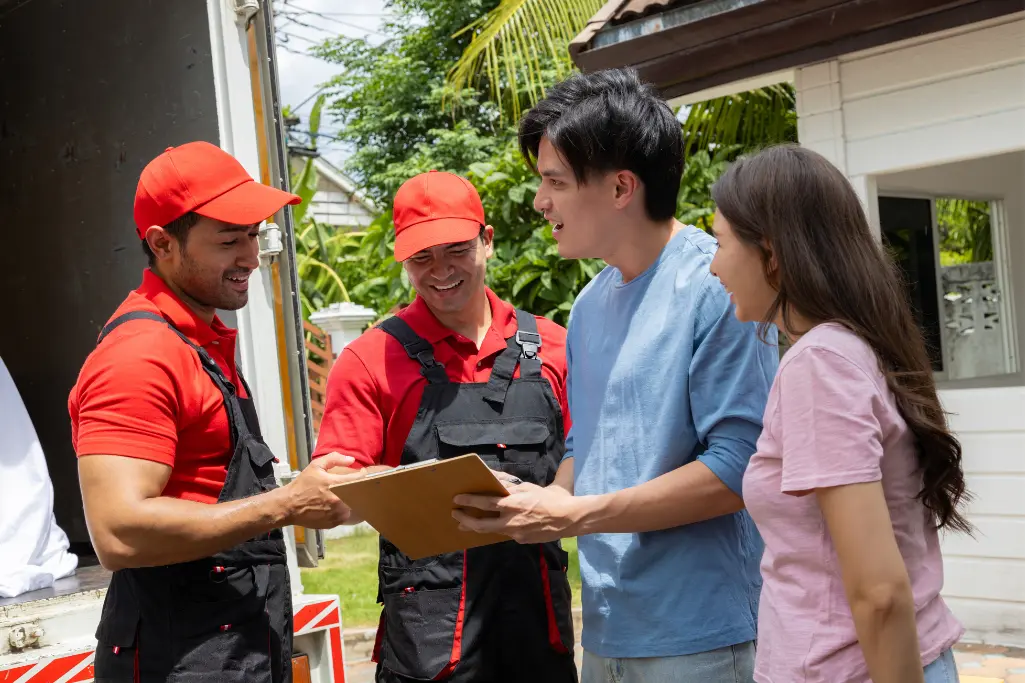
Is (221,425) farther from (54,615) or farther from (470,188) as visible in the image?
(54,615)

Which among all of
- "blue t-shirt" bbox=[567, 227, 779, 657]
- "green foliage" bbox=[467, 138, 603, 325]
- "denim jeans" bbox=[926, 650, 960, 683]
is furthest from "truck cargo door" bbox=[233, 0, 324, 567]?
"green foliage" bbox=[467, 138, 603, 325]

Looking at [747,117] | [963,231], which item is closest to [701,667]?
[963,231]

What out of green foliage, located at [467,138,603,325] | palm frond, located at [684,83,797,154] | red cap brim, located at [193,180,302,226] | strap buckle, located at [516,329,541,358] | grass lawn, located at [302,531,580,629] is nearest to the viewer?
red cap brim, located at [193,180,302,226]

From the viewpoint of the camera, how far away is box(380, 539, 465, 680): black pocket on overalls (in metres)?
2.45

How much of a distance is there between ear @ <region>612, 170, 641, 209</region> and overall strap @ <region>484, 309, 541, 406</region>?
2.44ft

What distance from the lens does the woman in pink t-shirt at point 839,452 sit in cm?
144

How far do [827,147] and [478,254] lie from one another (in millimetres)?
3425

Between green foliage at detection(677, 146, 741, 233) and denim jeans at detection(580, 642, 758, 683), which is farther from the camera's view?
green foliage at detection(677, 146, 741, 233)

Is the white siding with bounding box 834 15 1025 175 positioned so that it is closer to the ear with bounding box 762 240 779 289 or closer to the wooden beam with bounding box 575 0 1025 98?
the wooden beam with bounding box 575 0 1025 98

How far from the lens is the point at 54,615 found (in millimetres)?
3086

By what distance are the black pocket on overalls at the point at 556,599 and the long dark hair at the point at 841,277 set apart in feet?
3.76

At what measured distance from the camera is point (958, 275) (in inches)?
257

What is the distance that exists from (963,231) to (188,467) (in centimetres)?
596

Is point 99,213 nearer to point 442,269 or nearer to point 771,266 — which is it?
point 442,269
